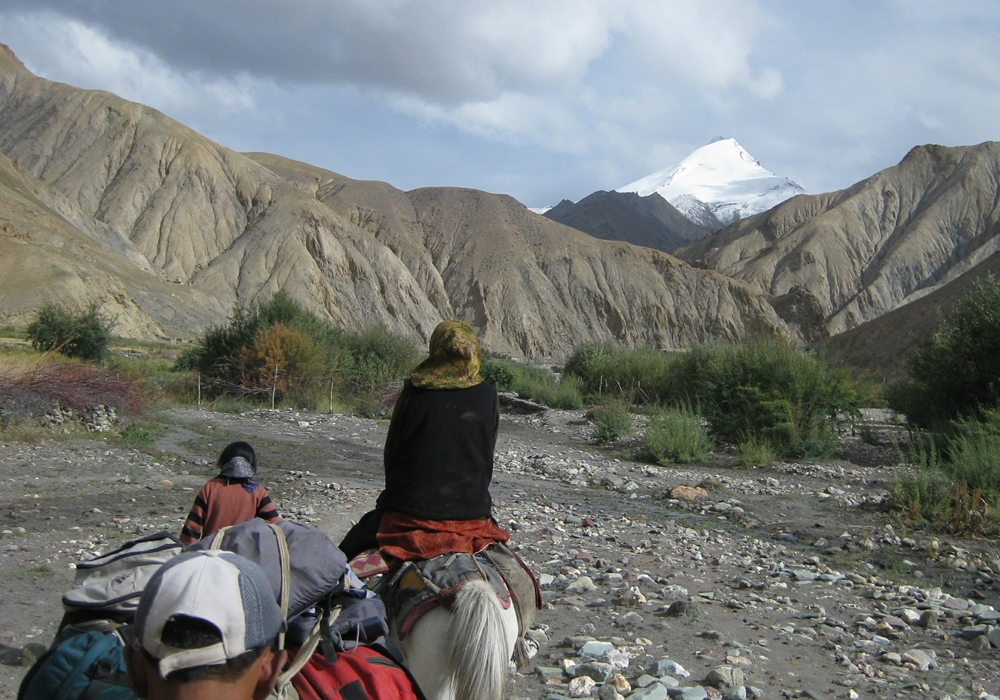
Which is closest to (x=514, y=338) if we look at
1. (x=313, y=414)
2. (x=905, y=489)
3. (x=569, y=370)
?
(x=569, y=370)

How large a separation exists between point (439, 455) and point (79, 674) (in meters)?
1.82

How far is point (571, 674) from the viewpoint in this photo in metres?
5.01

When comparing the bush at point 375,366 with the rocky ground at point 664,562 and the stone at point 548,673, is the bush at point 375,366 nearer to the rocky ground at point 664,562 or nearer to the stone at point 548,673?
the rocky ground at point 664,562

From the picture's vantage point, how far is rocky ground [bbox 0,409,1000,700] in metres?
5.22

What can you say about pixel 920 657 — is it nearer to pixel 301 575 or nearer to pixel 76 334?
pixel 301 575

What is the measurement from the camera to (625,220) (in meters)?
155

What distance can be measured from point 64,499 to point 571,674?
7.51 meters

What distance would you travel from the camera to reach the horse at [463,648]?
2.94m

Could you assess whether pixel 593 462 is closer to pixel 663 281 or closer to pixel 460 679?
pixel 460 679

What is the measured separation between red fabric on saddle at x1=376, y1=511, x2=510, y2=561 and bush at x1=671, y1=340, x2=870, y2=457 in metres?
15.6

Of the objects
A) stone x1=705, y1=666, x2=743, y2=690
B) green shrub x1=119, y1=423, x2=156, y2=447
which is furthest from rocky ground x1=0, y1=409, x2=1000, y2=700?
green shrub x1=119, y1=423, x2=156, y2=447

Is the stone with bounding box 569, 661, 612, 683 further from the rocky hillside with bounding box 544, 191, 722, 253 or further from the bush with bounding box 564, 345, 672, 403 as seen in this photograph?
the rocky hillside with bounding box 544, 191, 722, 253

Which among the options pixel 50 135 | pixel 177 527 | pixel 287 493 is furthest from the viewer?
pixel 50 135

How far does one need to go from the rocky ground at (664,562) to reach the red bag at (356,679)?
2857mm
